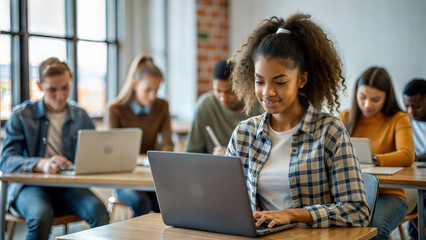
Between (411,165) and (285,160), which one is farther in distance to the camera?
(411,165)

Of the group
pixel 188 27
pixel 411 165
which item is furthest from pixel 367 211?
pixel 188 27

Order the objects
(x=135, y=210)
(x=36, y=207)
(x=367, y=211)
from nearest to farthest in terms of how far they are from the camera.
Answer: (x=367, y=211)
(x=36, y=207)
(x=135, y=210)

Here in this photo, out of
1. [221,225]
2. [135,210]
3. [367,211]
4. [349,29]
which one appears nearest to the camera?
[221,225]

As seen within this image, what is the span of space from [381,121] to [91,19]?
265 cm

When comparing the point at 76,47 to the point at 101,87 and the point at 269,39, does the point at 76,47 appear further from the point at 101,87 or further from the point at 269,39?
the point at 269,39

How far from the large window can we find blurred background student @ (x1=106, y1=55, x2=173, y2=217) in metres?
0.97

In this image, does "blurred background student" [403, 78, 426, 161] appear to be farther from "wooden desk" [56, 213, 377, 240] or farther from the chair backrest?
"wooden desk" [56, 213, 377, 240]

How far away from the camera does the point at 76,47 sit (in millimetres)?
4336

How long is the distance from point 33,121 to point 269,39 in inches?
62.6

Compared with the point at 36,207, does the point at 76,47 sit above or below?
above

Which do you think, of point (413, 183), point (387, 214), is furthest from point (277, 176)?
point (387, 214)

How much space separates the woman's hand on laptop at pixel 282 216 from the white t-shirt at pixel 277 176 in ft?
0.44

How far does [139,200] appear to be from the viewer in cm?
299

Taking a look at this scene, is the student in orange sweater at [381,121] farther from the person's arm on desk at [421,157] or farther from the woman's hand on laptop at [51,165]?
the woman's hand on laptop at [51,165]
